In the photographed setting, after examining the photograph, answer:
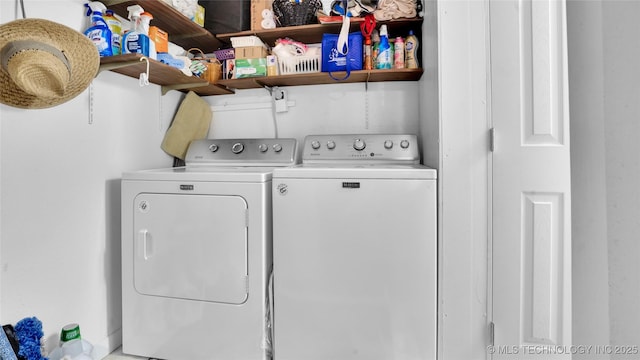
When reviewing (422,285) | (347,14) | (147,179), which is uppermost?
(347,14)

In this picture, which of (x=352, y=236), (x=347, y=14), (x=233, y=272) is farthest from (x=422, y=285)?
(x=347, y=14)

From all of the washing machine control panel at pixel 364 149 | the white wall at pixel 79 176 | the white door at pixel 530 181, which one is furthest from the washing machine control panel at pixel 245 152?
the white door at pixel 530 181

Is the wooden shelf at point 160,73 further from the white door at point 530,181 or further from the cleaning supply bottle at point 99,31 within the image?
the white door at point 530,181

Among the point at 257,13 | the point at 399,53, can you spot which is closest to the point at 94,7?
the point at 257,13

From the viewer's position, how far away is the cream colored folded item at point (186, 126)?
206cm

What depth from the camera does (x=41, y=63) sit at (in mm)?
999

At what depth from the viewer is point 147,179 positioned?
1578mm

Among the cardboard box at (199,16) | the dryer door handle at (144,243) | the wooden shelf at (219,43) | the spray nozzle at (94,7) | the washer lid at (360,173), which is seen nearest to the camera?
the washer lid at (360,173)

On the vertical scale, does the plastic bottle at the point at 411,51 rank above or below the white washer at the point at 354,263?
above

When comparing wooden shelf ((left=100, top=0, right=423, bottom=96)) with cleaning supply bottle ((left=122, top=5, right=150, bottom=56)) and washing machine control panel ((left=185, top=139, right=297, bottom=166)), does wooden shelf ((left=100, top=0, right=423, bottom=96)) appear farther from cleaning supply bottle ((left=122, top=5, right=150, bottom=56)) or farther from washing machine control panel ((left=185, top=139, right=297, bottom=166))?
washing machine control panel ((left=185, top=139, right=297, bottom=166))

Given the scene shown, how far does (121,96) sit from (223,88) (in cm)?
69

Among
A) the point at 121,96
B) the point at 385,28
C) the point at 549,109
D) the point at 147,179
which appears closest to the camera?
the point at 549,109

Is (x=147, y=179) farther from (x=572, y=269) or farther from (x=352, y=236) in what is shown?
(x=572, y=269)

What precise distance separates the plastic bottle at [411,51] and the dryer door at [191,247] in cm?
130
